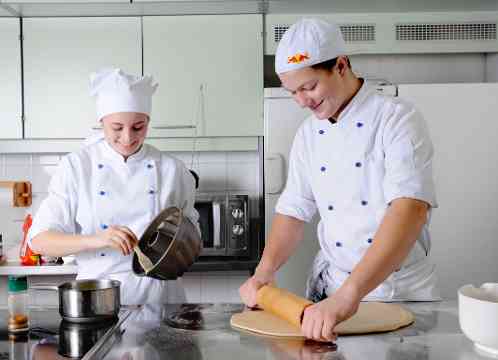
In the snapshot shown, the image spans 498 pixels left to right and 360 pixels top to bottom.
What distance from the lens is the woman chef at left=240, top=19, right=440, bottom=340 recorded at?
141 cm

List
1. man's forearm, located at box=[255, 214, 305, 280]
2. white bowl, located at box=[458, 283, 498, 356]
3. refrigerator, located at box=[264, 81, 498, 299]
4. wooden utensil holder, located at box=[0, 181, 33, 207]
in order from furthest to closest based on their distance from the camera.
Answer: wooden utensil holder, located at box=[0, 181, 33, 207]
refrigerator, located at box=[264, 81, 498, 299]
man's forearm, located at box=[255, 214, 305, 280]
white bowl, located at box=[458, 283, 498, 356]

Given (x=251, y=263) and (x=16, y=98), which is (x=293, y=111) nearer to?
(x=251, y=263)

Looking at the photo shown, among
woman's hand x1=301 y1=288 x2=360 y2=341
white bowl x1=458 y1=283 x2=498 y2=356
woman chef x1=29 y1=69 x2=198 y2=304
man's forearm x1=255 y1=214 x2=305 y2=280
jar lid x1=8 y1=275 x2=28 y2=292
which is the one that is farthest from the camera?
woman chef x1=29 y1=69 x2=198 y2=304

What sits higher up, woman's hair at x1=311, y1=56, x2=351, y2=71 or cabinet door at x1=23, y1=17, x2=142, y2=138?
cabinet door at x1=23, y1=17, x2=142, y2=138

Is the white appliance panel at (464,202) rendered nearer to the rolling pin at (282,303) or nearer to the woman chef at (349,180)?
the woman chef at (349,180)

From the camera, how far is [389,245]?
1325mm

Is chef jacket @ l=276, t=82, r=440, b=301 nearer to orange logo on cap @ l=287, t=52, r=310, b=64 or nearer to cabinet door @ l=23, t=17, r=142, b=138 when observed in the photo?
orange logo on cap @ l=287, t=52, r=310, b=64

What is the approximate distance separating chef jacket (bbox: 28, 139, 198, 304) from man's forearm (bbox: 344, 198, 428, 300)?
0.65m

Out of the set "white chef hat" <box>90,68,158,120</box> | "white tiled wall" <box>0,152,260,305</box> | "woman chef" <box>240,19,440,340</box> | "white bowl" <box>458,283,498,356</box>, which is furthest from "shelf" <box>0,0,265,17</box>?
"white bowl" <box>458,283,498,356</box>

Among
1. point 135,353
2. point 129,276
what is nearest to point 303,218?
point 129,276

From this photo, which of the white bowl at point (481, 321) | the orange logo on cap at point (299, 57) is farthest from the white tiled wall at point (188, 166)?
the white bowl at point (481, 321)

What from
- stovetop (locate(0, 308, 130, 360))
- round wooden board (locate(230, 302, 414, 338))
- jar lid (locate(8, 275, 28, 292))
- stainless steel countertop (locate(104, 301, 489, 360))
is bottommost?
stovetop (locate(0, 308, 130, 360))

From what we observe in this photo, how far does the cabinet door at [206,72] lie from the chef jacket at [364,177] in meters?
1.28

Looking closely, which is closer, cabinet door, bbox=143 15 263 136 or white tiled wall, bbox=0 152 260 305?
cabinet door, bbox=143 15 263 136
